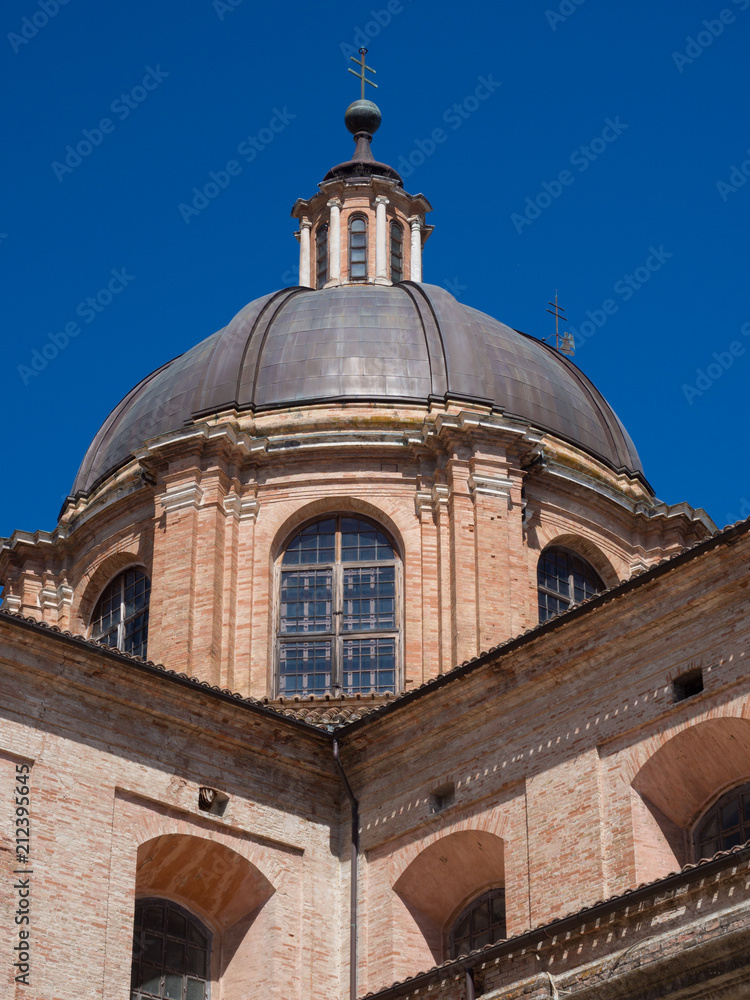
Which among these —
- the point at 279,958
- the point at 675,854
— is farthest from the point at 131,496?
the point at 675,854

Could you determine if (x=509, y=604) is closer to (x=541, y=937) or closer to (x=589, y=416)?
(x=589, y=416)

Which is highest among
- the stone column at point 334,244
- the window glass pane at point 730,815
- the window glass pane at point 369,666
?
the stone column at point 334,244

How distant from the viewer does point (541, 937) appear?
2114 centimetres

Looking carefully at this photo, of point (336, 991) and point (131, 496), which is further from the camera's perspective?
point (131, 496)

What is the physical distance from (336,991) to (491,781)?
3.22 m

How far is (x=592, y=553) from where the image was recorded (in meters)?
33.2

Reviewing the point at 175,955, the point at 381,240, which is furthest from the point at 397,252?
the point at 175,955

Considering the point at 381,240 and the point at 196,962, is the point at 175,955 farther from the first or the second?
the point at 381,240

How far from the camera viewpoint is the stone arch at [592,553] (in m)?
32.9

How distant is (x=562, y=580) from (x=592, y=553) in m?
0.83

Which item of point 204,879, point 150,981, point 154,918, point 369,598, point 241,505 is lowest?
point 150,981

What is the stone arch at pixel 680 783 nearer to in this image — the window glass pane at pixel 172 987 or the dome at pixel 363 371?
the window glass pane at pixel 172 987

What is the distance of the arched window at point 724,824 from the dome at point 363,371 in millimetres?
11559

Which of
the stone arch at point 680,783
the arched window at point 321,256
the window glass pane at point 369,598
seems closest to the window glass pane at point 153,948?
the stone arch at point 680,783
